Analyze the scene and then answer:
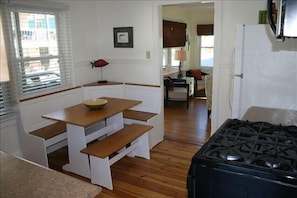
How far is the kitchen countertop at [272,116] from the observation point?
1.92 meters

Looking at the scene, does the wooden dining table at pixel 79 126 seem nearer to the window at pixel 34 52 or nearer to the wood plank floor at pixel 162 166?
the wood plank floor at pixel 162 166

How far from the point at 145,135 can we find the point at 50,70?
5.37 feet

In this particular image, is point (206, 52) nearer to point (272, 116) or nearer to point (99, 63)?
point (99, 63)

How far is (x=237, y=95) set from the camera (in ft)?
8.32

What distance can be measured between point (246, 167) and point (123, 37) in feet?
11.1

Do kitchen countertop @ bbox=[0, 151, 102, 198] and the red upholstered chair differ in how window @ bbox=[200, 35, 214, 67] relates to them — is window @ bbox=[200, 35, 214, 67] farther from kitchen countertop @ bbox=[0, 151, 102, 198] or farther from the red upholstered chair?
kitchen countertop @ bbox=[0, 151, 102, 198]

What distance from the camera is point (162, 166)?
3318 millimetres

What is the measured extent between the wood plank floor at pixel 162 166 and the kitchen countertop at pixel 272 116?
1136 millimetres

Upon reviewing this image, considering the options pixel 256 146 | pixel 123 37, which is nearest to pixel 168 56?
pixel 123 37

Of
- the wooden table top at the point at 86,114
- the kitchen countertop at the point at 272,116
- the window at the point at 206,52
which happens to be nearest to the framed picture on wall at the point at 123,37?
the wooden table top at the point at 86,114

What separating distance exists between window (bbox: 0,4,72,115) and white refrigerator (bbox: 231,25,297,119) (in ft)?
8.30

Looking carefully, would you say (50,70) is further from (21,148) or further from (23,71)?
(21,148)

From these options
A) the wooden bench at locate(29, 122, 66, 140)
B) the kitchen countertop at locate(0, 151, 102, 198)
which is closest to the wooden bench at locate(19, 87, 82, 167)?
the wooden bench at locate(29, 122, 66, 140)

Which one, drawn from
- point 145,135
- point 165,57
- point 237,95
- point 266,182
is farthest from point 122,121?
point 165,57
